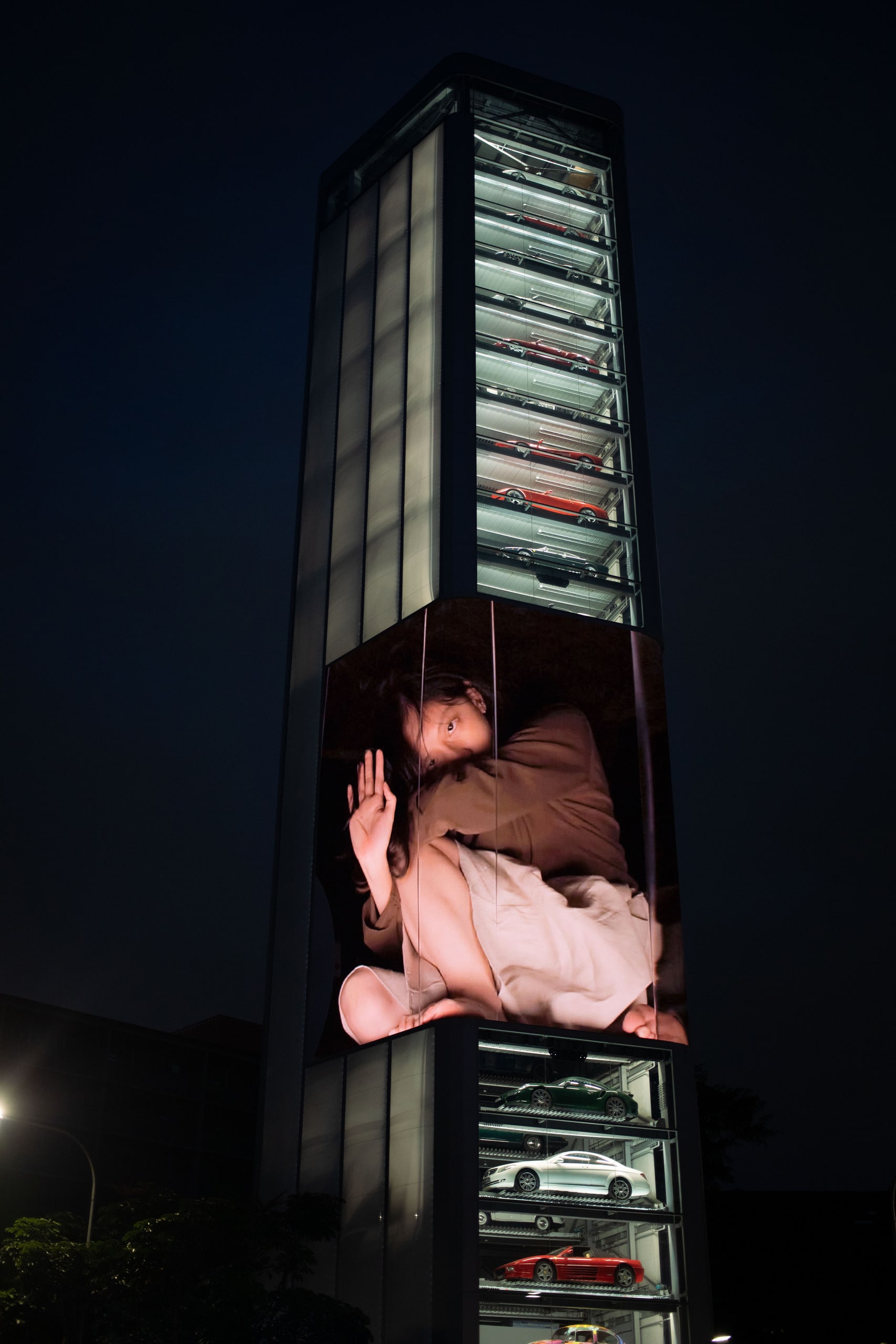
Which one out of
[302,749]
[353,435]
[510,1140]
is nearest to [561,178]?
[353,435]

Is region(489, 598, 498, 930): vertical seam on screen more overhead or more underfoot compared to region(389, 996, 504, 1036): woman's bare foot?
more overhead

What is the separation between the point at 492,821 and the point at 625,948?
18.9 feet

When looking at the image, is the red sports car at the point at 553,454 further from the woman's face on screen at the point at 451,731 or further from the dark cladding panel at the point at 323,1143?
the dark cladding panel at the point at 323,1143

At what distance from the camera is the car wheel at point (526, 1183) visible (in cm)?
3547

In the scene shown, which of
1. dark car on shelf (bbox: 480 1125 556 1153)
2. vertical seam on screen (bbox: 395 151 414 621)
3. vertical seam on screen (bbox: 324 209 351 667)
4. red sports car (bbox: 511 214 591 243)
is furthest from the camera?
red sports car (bbox: 511 214 591 243)

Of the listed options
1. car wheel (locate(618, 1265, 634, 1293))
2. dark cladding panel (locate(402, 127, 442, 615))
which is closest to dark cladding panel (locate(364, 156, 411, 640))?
dark cladding panel (locate(402, 127, 442, 615))

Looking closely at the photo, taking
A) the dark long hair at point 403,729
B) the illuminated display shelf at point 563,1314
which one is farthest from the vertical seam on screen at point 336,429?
the illuminated display shelf at point 563,1314

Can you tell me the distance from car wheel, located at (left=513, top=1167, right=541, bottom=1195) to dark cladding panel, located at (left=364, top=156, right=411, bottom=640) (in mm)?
18586

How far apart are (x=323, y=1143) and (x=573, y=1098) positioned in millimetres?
7889

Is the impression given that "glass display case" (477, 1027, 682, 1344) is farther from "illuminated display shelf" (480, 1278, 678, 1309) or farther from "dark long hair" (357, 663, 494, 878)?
"dark long hair" (357, 663, 494, 878)

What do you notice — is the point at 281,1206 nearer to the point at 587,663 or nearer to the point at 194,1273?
the point at 194,1273

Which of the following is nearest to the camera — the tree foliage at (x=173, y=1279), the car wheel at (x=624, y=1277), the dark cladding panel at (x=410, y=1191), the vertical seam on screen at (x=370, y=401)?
the tree foliage at (x=173, y=1279)

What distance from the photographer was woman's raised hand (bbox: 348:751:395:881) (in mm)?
41969

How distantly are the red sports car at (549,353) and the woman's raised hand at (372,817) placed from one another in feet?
58.5
